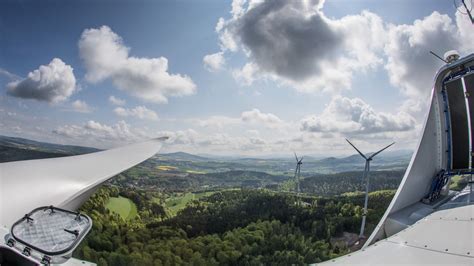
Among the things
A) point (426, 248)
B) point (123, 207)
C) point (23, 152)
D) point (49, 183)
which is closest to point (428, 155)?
point (426, 248)

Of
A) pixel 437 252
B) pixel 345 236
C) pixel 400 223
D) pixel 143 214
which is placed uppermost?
pixel 437 252

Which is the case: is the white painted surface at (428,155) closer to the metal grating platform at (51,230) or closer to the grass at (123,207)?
the metal grating platform at (51,230)

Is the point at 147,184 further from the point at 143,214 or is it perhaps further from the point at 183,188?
the point at 143,214

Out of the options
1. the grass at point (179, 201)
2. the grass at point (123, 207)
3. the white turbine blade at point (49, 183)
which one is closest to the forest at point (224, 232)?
the grass at point (123, 207)

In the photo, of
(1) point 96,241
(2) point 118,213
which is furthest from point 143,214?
(1) point 96,241

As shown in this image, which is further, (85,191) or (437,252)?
(85,191)

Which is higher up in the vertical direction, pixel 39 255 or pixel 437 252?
pixel 437 252

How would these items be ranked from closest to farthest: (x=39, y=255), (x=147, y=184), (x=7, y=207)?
1. (x=39, y=255)
2. (x=7, y=207)
3. (x=147, y=184)

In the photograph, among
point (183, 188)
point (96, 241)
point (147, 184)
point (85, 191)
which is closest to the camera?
point (85, 191)
